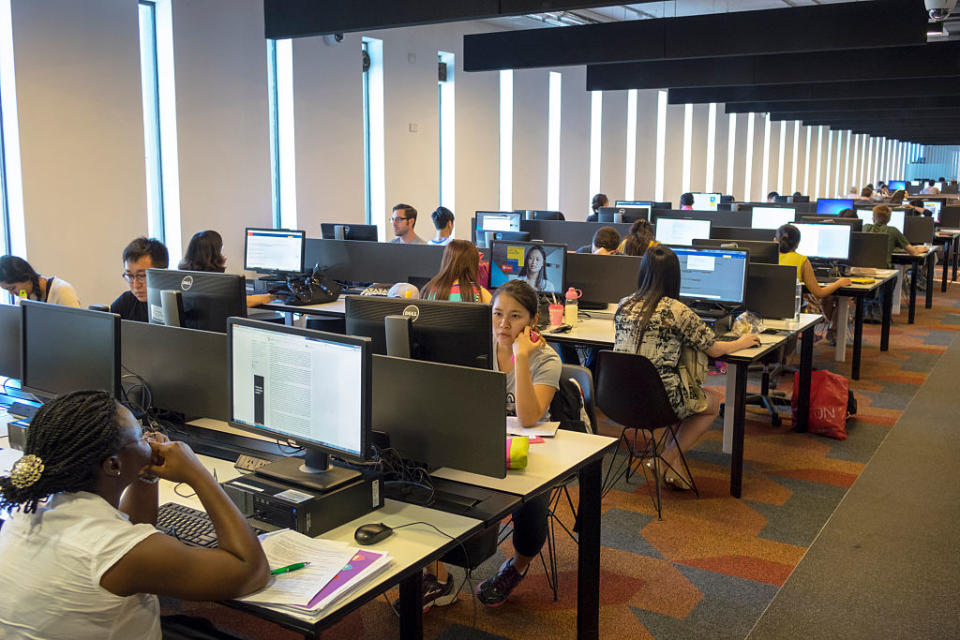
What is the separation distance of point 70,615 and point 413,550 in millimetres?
698

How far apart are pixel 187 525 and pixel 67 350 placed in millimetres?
964

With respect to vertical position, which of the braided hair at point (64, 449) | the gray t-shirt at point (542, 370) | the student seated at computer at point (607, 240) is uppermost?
the student seated at computer at point (607, 240)

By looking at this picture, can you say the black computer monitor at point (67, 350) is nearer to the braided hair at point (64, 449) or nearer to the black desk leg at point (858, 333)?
the braided hair at point (64, 449)

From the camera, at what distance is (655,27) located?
7.77m

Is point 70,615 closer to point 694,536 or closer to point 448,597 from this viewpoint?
point 448,597

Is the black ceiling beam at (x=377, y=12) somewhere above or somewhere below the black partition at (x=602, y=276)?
above

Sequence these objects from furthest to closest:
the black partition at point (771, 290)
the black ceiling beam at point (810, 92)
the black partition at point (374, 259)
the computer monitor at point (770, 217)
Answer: the black ceiling beam at point (810, 92), the computer monitor at point (770, 217), the black partition at point (374, 259), the black partition at point (771, 290)

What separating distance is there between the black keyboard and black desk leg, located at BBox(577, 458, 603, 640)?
104cm

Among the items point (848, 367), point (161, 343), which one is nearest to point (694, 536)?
point (161, 343)

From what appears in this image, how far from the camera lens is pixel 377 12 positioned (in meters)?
6.12

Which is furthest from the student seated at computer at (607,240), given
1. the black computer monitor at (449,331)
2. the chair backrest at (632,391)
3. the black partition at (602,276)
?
the black computer monitor at (449,331)

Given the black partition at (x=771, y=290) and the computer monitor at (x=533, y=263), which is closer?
the black partition at (x=771, y=290)

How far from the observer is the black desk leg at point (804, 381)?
4.88m

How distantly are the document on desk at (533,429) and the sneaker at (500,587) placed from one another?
58 centimetres
